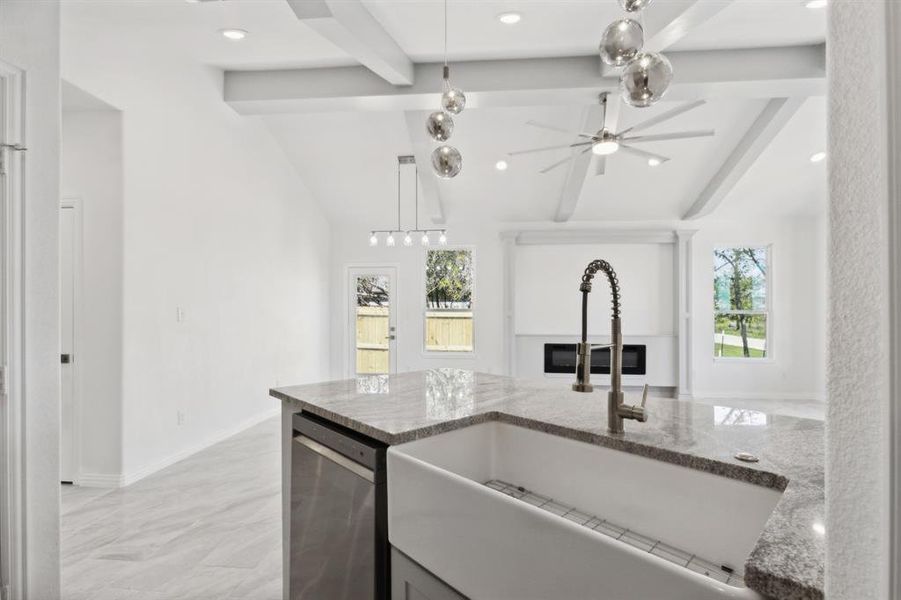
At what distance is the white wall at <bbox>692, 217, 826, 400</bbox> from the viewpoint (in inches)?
278

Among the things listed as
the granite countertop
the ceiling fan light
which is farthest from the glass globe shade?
the ceiling fan light

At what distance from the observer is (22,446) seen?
1.89m

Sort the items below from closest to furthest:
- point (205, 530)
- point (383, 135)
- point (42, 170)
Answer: point (42, 170) < point (205, 530) < point (383, 135)

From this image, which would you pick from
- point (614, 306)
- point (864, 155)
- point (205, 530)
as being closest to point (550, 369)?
point (205, 530)

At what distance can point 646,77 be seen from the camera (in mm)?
1348

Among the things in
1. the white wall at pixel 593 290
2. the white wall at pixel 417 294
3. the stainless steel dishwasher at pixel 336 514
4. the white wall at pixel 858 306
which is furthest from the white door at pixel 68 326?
the white wall at pixel 593 290

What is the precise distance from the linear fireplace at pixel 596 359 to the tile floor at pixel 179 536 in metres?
4.61

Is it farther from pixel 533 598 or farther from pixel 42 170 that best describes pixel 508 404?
pixel 42 170

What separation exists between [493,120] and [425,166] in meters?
0.95

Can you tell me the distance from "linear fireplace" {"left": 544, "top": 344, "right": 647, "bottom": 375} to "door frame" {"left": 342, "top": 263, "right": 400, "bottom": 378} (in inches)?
91.6

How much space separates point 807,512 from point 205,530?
291 centimetres

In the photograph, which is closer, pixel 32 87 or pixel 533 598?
pixel 533 598

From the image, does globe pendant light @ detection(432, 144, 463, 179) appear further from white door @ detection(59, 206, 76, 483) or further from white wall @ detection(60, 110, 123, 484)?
white door @ detection(59, 206, 76, 483)

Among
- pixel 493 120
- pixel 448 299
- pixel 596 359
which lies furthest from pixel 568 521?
pixel 448 299
